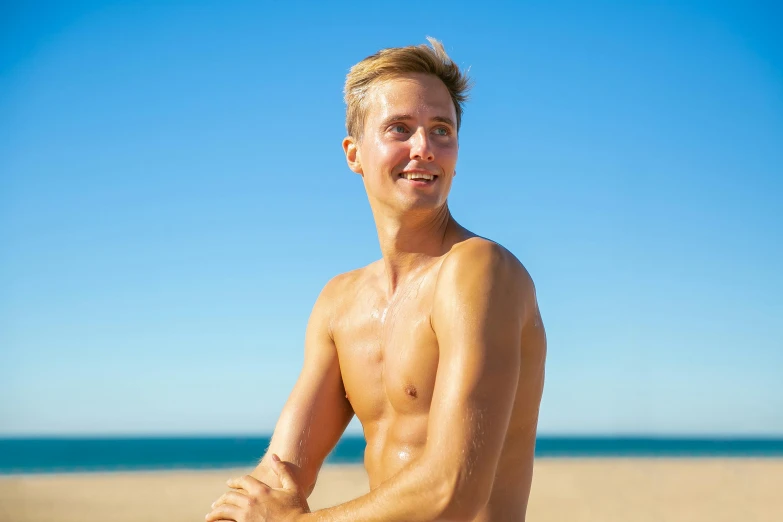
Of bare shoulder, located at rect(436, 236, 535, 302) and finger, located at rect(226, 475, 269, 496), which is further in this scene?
finger, located at rect(226, 475, 269, 496)

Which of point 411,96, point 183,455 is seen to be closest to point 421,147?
point 411,96

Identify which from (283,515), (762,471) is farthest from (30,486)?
(283,515)

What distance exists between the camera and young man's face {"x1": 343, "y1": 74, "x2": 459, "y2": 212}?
334 centimetres

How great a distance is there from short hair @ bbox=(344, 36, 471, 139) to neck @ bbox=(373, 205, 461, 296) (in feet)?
1.35

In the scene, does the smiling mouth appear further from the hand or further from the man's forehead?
the hand

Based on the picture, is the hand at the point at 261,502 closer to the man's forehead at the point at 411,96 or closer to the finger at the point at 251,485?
the finger at the point at 251,485

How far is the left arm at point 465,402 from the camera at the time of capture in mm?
2701

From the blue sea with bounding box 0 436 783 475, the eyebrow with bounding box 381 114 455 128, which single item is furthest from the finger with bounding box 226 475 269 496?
the blue sea with bounding box 0 436 783 475

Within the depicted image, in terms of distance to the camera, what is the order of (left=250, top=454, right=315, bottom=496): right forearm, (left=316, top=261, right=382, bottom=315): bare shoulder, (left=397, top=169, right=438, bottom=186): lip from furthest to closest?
(left=316, top=261, right=382, bottom=315): bare shoulder < (left=250, top=454, right=315, bottom=496): right forearm < (left=397, top=169, right=438, bottom=186): lip

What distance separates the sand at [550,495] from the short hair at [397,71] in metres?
13.2

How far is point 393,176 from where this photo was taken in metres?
3.39

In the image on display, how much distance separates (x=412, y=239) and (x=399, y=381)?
559mm

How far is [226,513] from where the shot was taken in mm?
3209

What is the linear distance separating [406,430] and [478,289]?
2.35 ft
